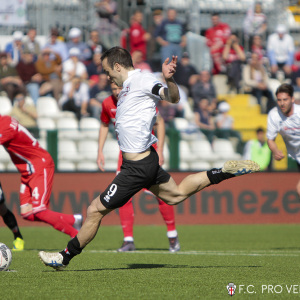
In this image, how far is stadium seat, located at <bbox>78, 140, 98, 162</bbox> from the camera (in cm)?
1591

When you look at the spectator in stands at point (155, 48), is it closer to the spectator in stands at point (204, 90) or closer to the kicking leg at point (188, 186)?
the spectator in stands at point (204, 90)

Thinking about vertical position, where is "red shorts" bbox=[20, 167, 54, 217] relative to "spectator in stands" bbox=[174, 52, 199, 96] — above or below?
below

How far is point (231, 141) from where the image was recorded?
16.1 m

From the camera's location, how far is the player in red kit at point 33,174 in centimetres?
957

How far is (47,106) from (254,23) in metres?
7.56

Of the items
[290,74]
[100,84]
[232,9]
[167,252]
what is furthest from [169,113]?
[167,252]

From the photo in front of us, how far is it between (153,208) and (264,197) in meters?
2.52

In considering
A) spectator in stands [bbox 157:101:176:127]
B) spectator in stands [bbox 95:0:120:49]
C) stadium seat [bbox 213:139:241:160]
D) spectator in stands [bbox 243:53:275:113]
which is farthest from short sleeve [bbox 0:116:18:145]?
spectator in stands [bbox 243:53:275:113]

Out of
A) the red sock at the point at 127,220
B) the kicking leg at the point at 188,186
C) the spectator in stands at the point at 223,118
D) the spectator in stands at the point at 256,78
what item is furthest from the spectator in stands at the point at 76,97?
the kicking leg at the point at 188,186

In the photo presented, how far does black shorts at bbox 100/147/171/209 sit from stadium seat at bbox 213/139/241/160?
8690 millimetres

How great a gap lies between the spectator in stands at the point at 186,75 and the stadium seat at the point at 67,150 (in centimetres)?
471

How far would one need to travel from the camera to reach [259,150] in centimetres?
1627

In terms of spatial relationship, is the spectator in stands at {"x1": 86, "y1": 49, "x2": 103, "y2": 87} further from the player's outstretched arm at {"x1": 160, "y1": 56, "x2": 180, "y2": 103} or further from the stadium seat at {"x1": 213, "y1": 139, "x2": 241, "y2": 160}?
the player's outstretched arm at {"x1": 160, "y1": 56, "x2": 180, "y2": 103}

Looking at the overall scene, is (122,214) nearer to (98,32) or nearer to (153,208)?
(153,208)
